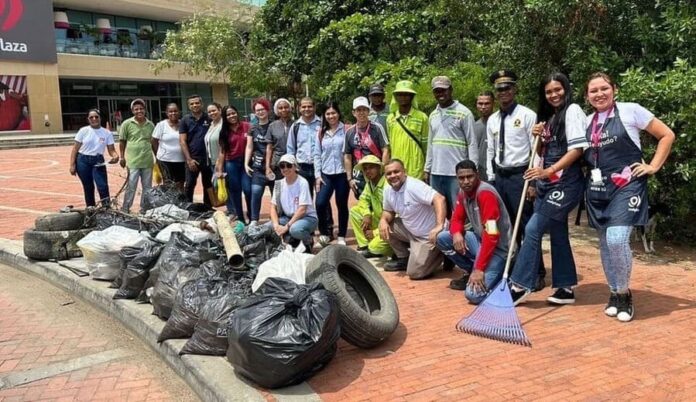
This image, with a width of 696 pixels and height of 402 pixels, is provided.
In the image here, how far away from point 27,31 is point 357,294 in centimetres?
3632

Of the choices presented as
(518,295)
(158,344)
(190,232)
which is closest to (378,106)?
(190,232)

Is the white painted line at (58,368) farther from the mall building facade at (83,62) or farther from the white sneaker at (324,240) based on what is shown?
the mall building facade at (83,62)

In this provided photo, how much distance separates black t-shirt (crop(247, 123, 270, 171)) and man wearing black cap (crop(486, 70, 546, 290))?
3.10 meters

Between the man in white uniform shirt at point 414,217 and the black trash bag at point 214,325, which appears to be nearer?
the black trash bag at point 214,325

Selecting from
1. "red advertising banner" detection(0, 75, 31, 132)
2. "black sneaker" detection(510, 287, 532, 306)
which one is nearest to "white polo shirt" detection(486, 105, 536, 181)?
"black sneaker" detection(510, 287, 532, 306)

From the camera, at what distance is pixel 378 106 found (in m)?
6.85

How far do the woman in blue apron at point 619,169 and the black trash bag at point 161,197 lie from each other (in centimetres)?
503

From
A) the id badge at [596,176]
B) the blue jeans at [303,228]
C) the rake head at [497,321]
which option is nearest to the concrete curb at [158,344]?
the rake head at [497,321]

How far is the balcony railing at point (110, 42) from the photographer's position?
37375 millimetres

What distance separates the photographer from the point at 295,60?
49.7 ft

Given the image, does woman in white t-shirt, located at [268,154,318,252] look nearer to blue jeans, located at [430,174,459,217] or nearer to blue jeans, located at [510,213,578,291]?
blue jeans, located at [430,174,459,217]

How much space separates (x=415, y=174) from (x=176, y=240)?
2.53 m

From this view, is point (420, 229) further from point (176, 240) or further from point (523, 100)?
point (523, 100)

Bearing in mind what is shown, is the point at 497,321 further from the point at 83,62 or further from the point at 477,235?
the point at 83,62
